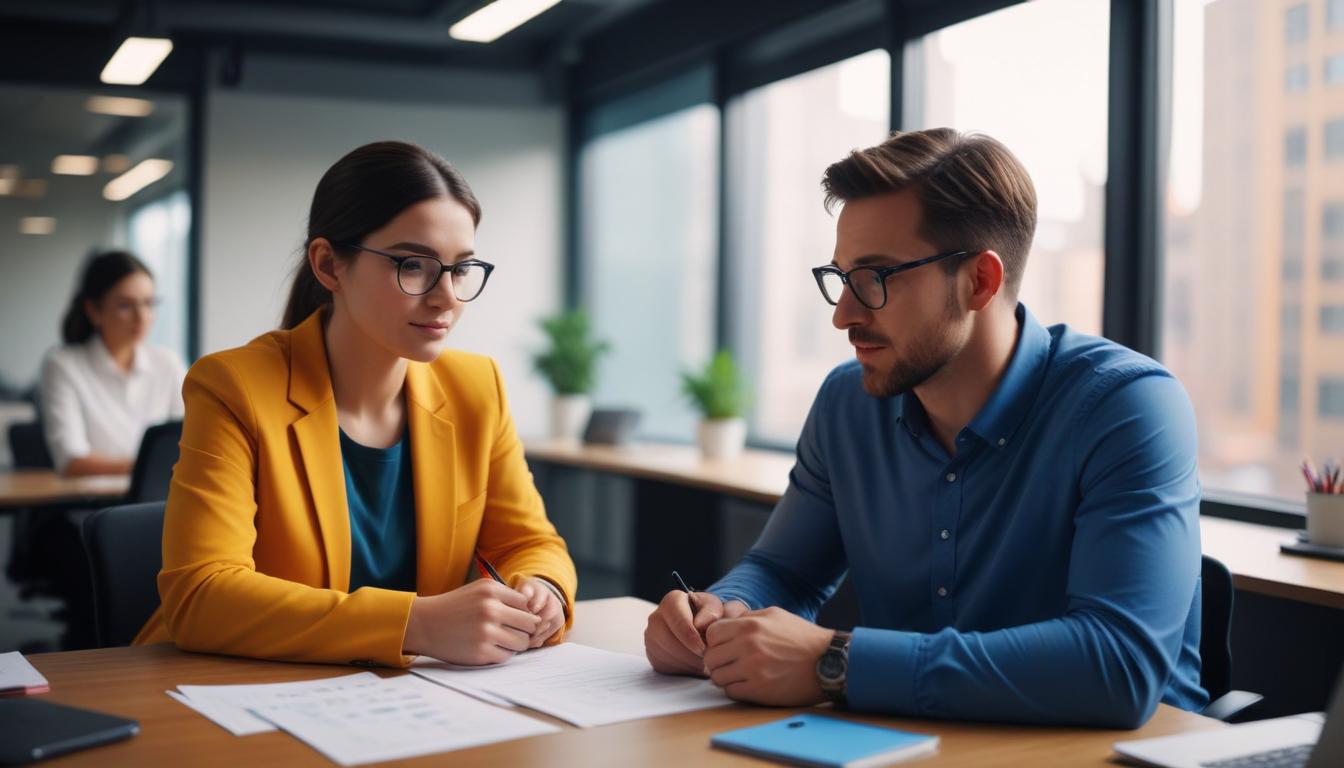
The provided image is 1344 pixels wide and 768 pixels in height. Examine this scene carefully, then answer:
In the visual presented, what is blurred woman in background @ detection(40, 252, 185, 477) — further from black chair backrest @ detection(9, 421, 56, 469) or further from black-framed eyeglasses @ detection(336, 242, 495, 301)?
black-framed eyeglasses @ detection(336, 242, 495, 301)

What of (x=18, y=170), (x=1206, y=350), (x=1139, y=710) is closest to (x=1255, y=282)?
(x=1206, y=350)

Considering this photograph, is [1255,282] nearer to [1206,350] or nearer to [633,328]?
[1206,350]

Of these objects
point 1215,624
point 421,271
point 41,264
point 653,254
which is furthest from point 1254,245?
point 41,264

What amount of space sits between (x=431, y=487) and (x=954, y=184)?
3.06 ft

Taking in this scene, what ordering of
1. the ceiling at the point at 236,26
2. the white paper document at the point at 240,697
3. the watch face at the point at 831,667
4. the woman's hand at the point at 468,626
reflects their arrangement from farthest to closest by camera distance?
the ceiling at the point at 236,26 < the woman's hand at the point at 468,626 < the watch face at the point at 831,667 < the white paper document at the point at 240,697

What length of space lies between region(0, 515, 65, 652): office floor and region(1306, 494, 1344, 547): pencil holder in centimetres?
402

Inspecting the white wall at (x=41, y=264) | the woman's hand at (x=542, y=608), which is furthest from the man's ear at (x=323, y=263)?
the white wall at (x=41, y=264)

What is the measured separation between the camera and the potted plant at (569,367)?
19.1 ft

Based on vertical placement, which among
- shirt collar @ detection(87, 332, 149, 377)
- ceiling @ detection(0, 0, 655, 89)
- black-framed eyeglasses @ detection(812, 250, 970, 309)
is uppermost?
ceiling @ detection(0, 0, 655, 89)

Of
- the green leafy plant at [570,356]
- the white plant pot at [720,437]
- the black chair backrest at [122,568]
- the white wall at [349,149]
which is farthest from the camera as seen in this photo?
the white wall at [349,149]

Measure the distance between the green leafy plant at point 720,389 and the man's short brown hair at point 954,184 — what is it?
2993mm

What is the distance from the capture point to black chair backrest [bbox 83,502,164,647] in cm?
186

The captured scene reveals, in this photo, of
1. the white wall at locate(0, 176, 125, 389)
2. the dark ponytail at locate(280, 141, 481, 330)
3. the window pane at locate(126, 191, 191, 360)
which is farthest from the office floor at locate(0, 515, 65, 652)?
the dark ponytail at locate(280, 141, 481, 330)

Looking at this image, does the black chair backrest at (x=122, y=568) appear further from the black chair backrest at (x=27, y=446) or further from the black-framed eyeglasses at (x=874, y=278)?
the black chair backrest at (x=27, y=446)
